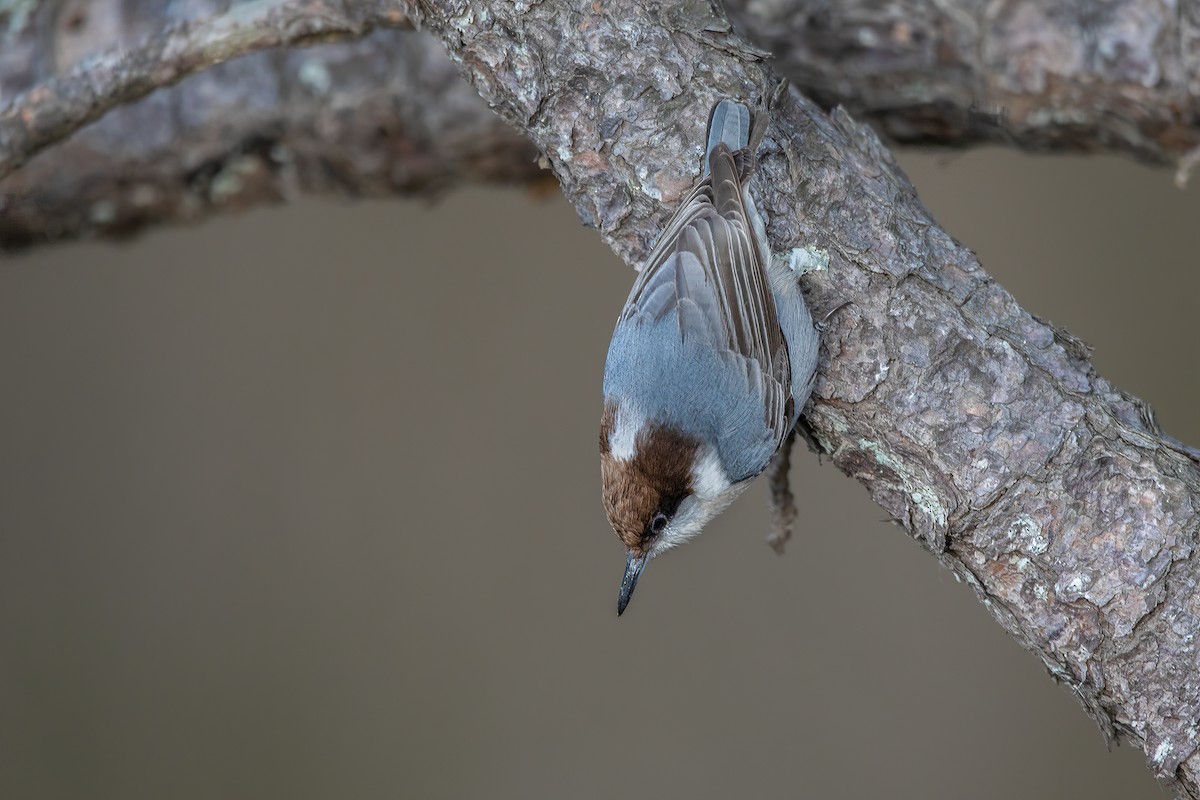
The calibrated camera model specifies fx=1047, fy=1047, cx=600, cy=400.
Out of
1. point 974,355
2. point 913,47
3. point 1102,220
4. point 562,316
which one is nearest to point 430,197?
point 562,316

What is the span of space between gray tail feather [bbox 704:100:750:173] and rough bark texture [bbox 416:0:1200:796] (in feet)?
0.14

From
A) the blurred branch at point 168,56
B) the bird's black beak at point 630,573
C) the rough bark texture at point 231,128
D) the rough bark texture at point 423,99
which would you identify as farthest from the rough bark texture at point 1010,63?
the bird's black beak at point 630,573

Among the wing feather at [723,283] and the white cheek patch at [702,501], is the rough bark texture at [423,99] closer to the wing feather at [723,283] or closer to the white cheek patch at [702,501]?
the wing feather at [723,283]

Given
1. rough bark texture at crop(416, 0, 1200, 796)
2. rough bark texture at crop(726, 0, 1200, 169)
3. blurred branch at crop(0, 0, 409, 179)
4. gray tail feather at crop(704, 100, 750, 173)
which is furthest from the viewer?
rough bark texture at crop(726, 0, 1200, 169)

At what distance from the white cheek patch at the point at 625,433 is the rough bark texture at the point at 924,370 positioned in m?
0.32

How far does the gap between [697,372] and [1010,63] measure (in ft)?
3.69

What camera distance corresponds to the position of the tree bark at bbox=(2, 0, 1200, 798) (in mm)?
1648

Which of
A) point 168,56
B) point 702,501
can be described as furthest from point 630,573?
point 168,56

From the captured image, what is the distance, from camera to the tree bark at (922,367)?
1.65 meters

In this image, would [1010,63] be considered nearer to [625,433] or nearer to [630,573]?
[625,433]

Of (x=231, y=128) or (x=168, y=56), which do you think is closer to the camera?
(x=168, y=56)

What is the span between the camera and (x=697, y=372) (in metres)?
2.06

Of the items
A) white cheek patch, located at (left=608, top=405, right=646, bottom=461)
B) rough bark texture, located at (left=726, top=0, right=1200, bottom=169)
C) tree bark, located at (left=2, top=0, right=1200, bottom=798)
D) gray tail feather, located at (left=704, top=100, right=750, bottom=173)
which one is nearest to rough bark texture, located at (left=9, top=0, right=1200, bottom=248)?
rough bark texture, located at (left=726, top=0, right=1200, bottom=169)

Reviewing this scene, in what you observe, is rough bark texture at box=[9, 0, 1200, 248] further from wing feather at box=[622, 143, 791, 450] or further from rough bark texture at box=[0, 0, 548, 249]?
wing feather at box=[622, 143, 791, 450]
